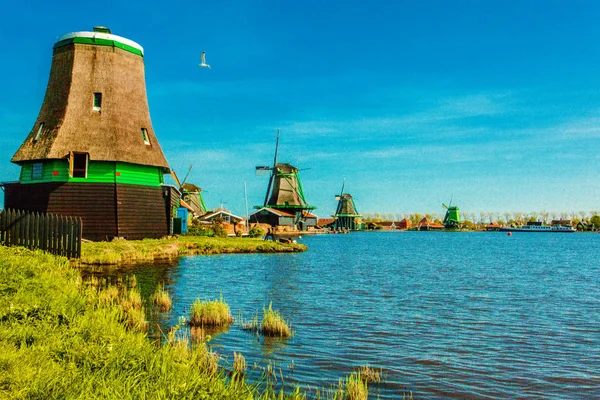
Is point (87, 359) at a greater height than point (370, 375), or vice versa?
point (87, 359)

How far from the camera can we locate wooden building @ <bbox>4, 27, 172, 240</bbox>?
2852cm

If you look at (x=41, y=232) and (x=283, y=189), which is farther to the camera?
(x=283, y=189)

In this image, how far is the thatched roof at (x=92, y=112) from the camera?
28984mm

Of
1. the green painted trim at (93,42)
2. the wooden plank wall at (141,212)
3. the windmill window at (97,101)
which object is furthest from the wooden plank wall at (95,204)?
the green painted trim at (93,42)

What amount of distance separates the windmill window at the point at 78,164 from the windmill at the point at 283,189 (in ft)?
225

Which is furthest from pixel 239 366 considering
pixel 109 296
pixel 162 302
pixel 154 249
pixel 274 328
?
pixel 154 249

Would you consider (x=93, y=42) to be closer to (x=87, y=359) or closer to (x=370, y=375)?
(x=87, y=359)

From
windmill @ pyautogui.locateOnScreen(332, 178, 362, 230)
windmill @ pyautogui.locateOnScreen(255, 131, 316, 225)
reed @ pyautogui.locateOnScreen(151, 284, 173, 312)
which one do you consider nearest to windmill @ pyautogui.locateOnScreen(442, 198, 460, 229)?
windmill @ pyautogui.locateOnScreen(332, 178, 362, 230)

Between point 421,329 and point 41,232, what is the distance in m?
15.3

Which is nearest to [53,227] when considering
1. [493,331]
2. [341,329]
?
[341,329]

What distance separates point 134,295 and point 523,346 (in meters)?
8.92

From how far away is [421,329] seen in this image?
41.1 feet

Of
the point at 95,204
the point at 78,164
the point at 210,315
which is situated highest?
the point at 78,164

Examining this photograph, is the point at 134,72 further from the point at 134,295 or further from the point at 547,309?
the point at 547,309
